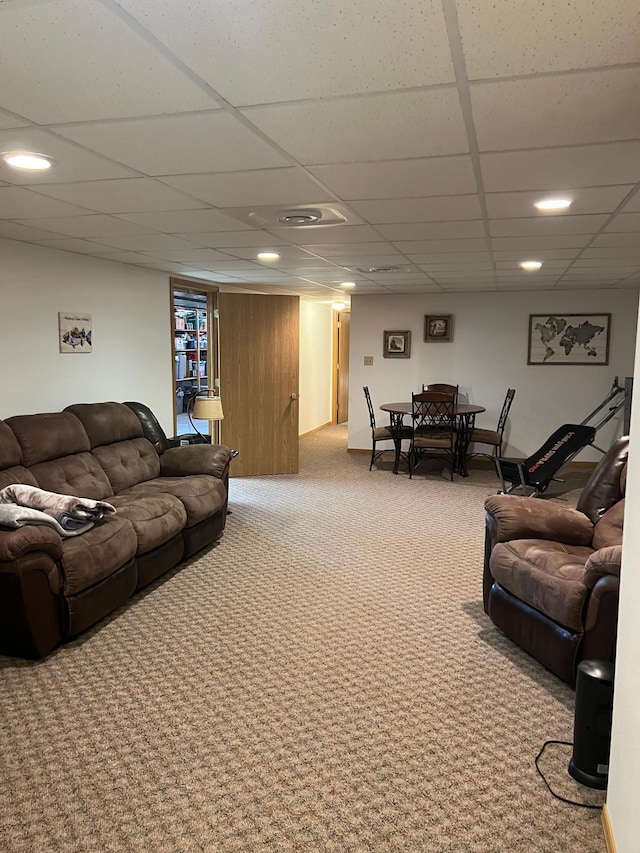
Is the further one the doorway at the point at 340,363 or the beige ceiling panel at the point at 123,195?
the doorway at the point at 340,363

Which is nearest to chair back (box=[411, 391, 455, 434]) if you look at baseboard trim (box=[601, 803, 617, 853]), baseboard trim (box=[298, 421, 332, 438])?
baseboard trim (box=[298, 421, 332, 438])

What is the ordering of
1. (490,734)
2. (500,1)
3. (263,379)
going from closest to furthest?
(500,1)
(490,734)
(263,379)

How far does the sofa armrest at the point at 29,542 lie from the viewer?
2699mm

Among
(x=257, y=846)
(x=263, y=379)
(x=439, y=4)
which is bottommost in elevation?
(x=257, y=846)

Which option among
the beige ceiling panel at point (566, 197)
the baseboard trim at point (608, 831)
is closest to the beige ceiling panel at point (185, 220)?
the beige ceiling panel at point (566, 197)

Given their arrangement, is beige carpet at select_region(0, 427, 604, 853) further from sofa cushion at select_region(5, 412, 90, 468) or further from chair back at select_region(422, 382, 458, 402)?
chair back at select_region(422, 382, 458, 402)

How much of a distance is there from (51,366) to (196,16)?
368 centimetres

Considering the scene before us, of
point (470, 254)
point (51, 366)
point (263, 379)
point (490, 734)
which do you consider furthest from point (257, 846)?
point (263, 379)

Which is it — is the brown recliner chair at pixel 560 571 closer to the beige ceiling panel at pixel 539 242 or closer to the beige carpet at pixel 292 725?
the beige carpet at pixel 292 725

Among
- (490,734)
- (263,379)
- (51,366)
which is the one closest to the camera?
(490,734)

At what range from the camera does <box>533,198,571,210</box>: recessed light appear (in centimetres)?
288

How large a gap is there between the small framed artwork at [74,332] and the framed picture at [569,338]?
5464 millimetres

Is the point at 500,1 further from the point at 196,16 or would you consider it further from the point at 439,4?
the point at 196,16

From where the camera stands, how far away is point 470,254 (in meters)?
4.58
